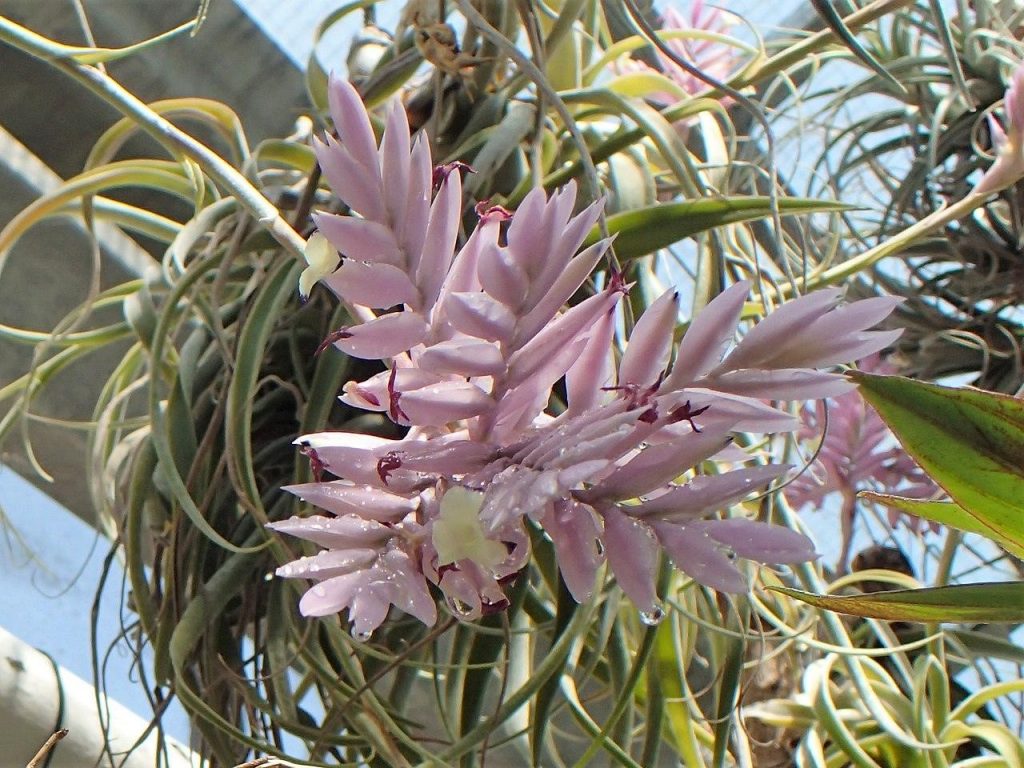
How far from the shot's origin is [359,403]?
0.81ft

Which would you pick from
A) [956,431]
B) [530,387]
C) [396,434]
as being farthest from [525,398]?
[396,434]

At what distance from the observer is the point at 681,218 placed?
378 mm

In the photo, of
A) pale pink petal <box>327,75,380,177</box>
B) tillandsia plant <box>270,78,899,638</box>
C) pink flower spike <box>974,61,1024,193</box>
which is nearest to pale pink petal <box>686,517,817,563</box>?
tillandsia plant <box>270,78,899,638</box>

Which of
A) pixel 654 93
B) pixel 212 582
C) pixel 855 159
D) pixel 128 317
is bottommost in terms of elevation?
pixel 212 582

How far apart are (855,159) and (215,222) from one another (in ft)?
2.03

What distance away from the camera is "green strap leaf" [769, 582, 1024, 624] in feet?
0.81

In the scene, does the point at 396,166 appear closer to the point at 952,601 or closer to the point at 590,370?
the point at 590,370

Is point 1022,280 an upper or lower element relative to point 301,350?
upper

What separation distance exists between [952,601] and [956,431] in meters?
0.05

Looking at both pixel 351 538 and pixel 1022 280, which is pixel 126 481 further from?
pixel 1022 280

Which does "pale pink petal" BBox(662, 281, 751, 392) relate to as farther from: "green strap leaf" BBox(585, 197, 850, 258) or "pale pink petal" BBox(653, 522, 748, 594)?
"green strap leaf" BBox(585, 197, 850, 258)

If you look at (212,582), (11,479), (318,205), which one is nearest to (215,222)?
(318,205)

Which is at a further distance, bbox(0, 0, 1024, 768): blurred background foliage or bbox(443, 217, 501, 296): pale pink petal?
bbox(0, 0, 1024, 768): blurred background foliage

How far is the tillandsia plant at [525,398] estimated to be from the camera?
20cm
